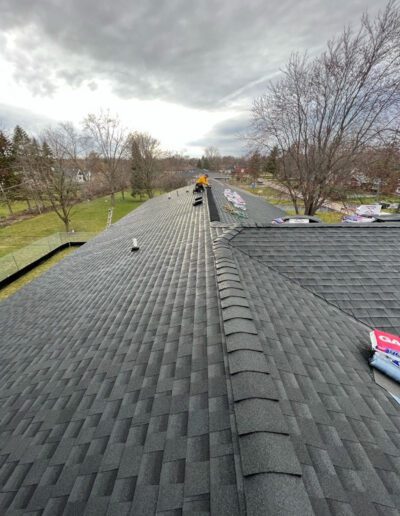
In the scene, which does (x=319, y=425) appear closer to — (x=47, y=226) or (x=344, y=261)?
(x=344, y=261)

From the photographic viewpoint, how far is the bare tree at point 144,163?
49156mm

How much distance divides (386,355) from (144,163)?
53.8 metres

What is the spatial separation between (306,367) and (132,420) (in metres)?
2.16

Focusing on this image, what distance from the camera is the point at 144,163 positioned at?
49.4 meters

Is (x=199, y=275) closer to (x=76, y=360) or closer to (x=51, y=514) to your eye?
(x=76, y=360)

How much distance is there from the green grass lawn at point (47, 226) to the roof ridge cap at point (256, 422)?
27.5m

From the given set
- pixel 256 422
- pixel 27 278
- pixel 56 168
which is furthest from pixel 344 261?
pixel 56 168

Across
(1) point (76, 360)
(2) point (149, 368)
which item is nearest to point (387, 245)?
(2) point (149, 368)

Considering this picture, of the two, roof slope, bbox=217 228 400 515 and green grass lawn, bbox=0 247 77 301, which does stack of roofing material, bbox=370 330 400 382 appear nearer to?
roof slope, bbox=217 228 400 515

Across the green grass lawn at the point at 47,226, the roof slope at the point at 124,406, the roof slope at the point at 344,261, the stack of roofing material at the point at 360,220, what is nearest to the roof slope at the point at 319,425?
the roof slope at the point at 124,406

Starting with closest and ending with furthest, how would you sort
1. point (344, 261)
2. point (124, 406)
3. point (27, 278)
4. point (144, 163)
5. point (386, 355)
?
point (124, 406) < point (386, 355) < point (344, 261) < point (27, 278) < point (144, 163)

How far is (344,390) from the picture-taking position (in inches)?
106

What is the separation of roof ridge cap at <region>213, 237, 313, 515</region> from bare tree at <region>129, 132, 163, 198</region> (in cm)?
5021

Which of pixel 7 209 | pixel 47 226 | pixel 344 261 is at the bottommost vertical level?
pixel 47 226
